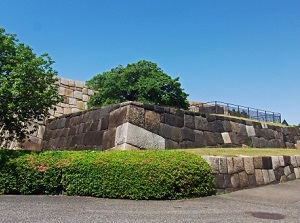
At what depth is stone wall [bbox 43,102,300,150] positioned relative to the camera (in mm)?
10695

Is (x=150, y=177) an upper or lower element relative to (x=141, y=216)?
upper

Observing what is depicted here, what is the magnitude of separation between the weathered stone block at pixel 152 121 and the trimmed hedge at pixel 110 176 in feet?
11.2

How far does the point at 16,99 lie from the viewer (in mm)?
7844

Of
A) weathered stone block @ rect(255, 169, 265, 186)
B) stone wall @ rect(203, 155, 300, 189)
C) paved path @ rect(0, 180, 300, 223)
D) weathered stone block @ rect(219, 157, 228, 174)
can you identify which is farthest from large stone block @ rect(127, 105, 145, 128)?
weathered stone block @ rect(255, 169, 265, 186)

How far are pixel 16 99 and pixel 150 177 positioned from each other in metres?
4.40

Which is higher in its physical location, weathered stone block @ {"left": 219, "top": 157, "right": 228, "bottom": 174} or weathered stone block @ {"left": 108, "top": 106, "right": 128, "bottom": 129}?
weathered stone block @ {"left": 108, "top": 106, "right": 128, "bottom": 129}

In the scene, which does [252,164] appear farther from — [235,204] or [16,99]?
[16,99]

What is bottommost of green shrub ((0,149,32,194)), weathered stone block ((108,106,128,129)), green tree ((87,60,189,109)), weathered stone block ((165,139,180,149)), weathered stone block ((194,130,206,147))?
green shrub ((0,149,32,194))

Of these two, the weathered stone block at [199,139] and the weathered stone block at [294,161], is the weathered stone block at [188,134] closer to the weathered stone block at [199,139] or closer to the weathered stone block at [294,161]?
the weathered stone block at [199,139]

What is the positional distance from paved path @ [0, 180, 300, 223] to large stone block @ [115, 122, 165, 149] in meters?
3.69

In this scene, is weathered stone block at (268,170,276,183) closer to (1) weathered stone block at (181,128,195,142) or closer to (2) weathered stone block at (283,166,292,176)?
(2) weathered stone block at (283,166,292,176)

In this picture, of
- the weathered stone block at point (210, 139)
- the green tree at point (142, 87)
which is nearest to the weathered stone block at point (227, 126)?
the weathered stone block at point (210, 139)

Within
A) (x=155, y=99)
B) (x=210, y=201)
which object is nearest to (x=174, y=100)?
(x=155, y=99)

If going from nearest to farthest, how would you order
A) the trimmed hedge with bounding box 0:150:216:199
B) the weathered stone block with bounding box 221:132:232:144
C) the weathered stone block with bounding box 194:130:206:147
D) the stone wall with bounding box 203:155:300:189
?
the trimmed hedge with bounding box 0:150:216:199 < the stone wall with bounding box 203:155:300:189 < the weathered stone block with bounding box 194:130:206:147 < the weathered stone block with bounding box 221:132:232:144
